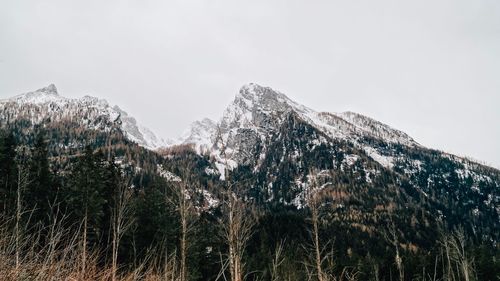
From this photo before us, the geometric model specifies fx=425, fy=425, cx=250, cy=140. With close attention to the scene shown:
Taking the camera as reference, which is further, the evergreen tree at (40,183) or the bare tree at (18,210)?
the evergreen tree at (40,183)

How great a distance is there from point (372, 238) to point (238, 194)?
165787 millimetres

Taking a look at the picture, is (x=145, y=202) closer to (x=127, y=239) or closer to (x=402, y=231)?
(x=127, y=239)

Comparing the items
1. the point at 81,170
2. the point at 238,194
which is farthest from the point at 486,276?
the point at 238,194

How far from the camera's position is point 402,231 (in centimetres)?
19225

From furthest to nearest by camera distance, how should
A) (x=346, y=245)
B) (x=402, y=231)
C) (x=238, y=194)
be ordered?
(x=402, y=231) < (x=346, y=245) < (x=238, y=194)

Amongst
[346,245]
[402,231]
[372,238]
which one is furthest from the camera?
[402,231]

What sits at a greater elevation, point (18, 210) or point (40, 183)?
point (40, 183)

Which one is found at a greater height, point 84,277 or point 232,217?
point 232,217

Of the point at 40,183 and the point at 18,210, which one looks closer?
the point at 18,210

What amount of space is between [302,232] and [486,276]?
78.5 m

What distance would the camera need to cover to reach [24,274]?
3479 mm

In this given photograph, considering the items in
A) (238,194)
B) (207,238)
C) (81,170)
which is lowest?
(207,238)

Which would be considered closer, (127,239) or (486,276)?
(127,239)

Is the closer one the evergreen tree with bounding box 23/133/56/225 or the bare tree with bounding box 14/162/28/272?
the bare tree with bounding box 14/162/28/272
